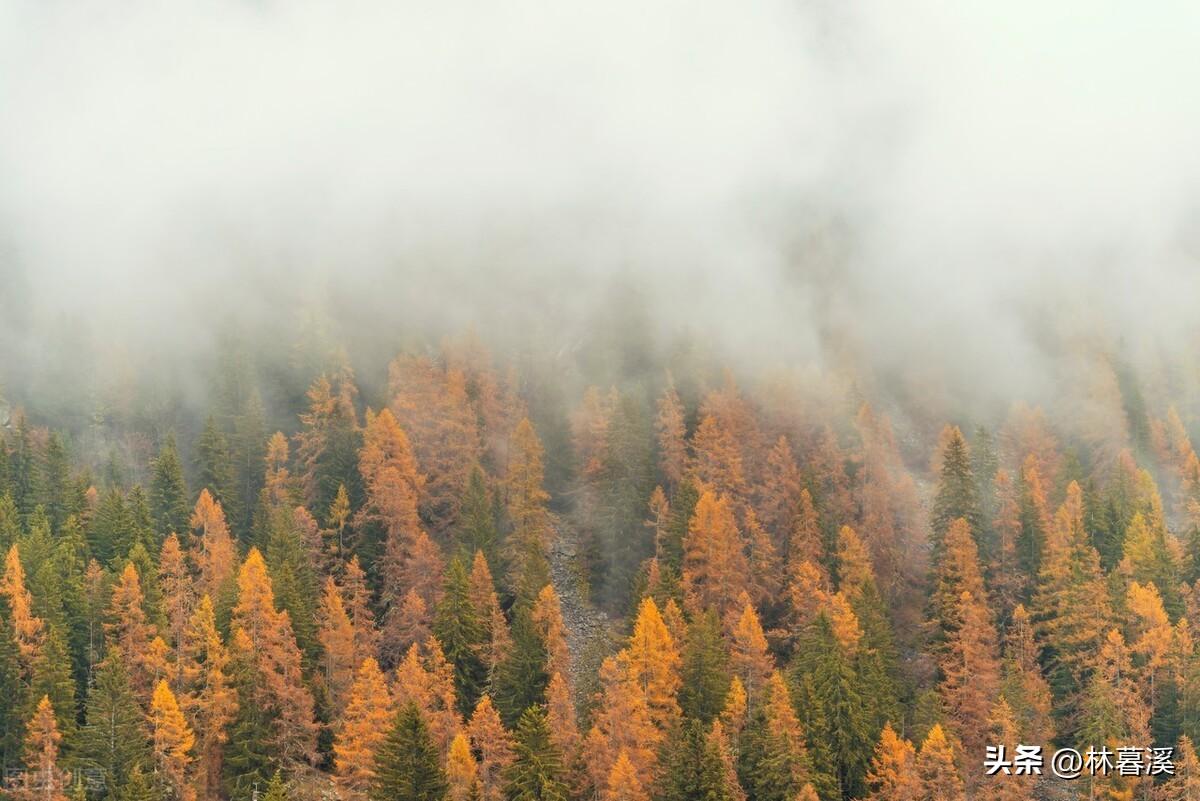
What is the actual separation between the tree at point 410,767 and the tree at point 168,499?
115ft

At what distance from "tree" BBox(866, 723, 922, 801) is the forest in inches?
8.7

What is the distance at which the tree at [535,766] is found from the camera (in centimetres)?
7631

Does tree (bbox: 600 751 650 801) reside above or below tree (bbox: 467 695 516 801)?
below

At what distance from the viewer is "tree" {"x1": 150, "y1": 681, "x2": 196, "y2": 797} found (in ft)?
248

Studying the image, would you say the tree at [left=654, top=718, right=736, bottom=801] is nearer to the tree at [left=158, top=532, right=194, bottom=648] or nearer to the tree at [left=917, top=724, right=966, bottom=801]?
the tree at [left=917, top=724, right=966, bottom=801]

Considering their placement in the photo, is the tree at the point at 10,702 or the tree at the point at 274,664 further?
the tree at the point at 274,664

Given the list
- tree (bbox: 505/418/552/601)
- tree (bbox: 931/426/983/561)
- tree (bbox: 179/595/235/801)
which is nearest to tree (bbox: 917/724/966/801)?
tree (bbox: 931/426/983/561)

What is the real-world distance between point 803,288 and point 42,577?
102327 mm

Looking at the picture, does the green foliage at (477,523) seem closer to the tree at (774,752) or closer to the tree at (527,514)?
the tree at (527,514)

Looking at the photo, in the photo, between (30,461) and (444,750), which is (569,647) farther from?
(30,461)

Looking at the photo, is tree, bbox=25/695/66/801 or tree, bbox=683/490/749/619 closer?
tree, bbox=25/695/66/801

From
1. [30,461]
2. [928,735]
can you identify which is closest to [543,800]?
[928,735]

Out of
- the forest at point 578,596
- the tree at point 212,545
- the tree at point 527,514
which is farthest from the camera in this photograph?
the tree at point 527,514

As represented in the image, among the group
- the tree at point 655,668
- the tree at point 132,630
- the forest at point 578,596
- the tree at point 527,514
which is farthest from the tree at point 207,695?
the tree at point 655,668
